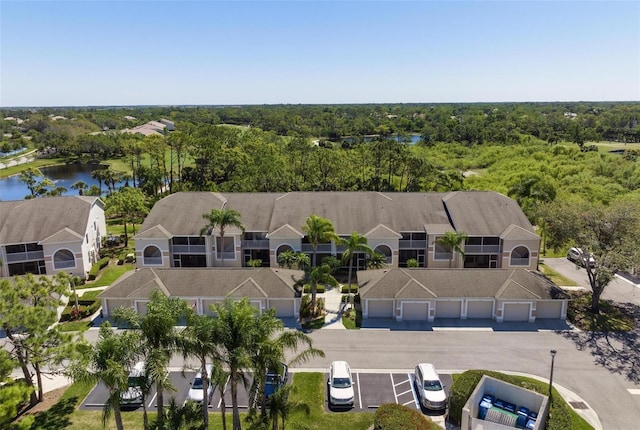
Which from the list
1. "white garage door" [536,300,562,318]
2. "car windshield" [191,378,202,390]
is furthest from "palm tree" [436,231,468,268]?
"car windshield" [191,378,202,390]

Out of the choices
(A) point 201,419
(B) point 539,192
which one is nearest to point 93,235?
(A) point 201,419

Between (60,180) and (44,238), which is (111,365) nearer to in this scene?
(44,238)

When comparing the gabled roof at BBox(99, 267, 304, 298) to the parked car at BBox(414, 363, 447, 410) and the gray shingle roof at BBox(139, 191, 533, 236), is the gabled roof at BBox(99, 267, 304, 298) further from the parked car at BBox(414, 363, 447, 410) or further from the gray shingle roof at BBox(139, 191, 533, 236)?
the parked car at BBox(414, 363, 447, 410)

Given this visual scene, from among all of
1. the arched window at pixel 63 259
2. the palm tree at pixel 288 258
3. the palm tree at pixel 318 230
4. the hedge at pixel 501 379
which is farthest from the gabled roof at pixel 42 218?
the hedge at pixel 501 379

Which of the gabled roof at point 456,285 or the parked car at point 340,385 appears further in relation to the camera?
the gabled roof at point 456,285

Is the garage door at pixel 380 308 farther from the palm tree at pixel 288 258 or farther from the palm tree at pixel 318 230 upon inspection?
the palm tree at pixel 288 258

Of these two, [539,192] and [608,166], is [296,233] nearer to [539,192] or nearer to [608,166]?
[539,192]
